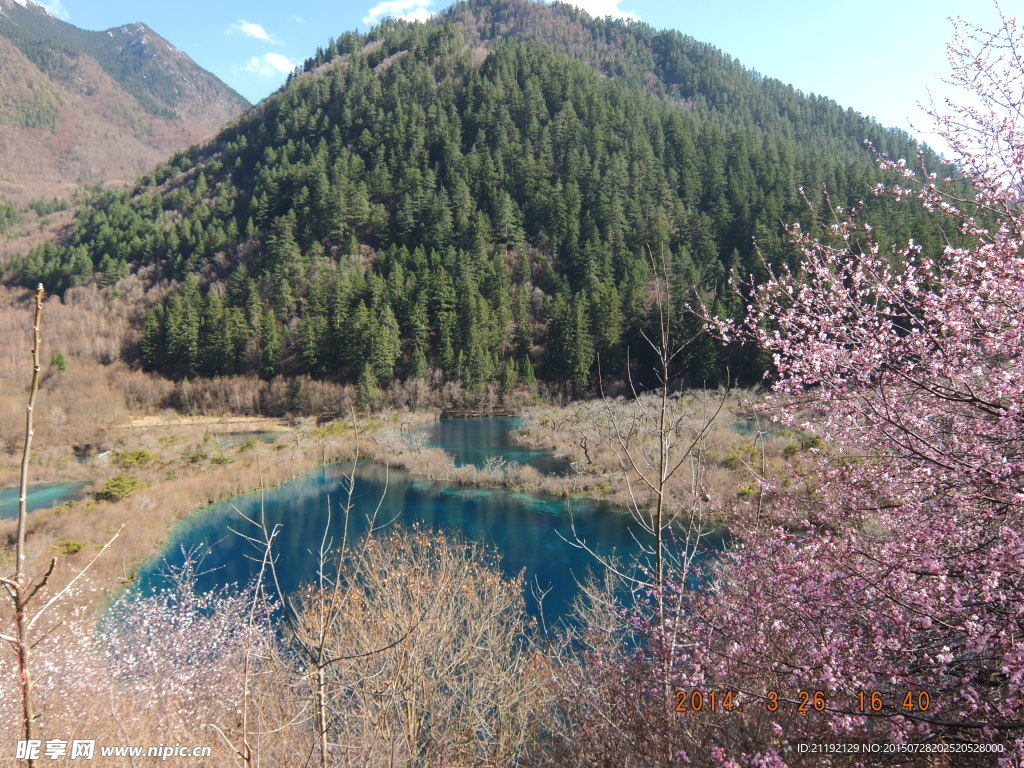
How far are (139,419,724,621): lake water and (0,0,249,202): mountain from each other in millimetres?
116447

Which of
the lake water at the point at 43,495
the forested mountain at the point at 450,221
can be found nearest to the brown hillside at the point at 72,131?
the forested mountain at the point at 450,221

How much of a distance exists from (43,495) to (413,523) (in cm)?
1657

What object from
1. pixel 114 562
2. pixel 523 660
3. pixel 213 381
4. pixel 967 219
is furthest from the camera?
pixel 213 381

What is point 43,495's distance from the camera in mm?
23328

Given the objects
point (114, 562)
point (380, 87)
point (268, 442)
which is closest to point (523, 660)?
point (114, 562)

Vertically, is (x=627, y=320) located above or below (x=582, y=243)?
below

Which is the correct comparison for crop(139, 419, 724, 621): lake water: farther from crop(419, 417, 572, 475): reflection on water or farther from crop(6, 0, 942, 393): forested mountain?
crop(6, 0, 942, 393): forested mountain

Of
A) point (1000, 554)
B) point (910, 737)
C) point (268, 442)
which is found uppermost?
point (1000, 554)

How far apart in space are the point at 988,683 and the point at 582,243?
5450 cm

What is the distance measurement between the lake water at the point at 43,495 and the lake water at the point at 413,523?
6281mm

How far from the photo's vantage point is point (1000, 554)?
2.22 metres

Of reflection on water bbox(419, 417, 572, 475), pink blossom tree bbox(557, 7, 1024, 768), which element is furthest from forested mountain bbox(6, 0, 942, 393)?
pink blossom tree bbox(557, 7, 1024, 768)

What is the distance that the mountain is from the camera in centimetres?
12862

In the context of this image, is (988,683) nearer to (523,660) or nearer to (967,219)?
(967,219)
